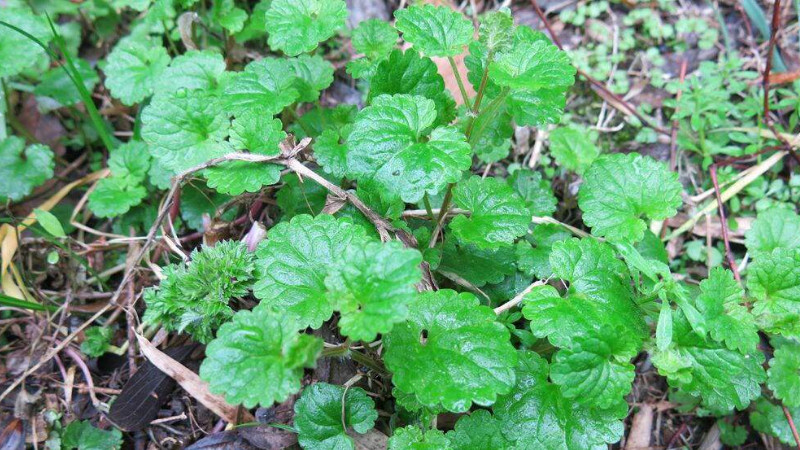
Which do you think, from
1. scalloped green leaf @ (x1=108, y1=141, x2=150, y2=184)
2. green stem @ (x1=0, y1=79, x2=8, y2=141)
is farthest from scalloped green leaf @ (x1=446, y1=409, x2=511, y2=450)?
green stem @ (x1=0, y1=79, x2=8, y2=141)

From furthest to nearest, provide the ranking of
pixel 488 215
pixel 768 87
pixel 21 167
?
pixel 768 87, pixel 21 167, pixel 488 215

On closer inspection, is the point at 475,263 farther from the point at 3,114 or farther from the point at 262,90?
the point at 3,114

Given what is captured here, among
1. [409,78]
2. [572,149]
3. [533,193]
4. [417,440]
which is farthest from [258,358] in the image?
[572,149]

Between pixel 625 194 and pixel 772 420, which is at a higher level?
pixel 625 194

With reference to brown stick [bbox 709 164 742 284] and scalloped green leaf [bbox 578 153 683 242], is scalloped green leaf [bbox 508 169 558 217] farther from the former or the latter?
brown stick [bbox 709 164 742 284]

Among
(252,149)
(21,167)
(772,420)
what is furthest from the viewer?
(21,167)

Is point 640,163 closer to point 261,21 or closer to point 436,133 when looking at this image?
point 436,133

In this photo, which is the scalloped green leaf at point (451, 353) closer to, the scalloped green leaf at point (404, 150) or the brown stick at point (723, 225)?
the scalloped green leaf at point (404, 150)
